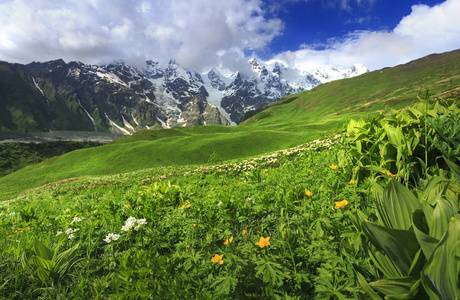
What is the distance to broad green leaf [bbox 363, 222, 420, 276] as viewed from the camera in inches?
60.6

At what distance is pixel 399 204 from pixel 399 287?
0.67 metres

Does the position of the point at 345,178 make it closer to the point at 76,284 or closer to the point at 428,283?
the point at 428,283

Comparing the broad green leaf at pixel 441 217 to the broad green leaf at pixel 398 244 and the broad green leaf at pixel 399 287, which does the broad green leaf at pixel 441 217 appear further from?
the broad green leaf at pixel 399 287

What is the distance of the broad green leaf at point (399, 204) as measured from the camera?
5.86 ft

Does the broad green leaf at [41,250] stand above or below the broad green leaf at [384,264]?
above

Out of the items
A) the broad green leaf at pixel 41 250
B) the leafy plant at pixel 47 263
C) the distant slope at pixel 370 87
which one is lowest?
the leafy plant at pixel 47 263

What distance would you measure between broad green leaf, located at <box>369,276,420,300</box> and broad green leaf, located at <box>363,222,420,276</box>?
0.46ft

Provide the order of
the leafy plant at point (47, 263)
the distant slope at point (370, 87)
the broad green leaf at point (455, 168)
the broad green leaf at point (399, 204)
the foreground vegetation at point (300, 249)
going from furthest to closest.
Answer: the distant slope at point (370, 87), the broad green leaf at point (455, 168), the leafy plant at point (47, 263), the broad green leaf at point (399, 204), the foreground vegetation at point (300, 249)

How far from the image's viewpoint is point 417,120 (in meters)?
3.63

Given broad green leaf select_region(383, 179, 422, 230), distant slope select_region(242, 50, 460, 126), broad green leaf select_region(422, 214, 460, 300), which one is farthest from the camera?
distant slope select_region(242, 50, 460, 126)

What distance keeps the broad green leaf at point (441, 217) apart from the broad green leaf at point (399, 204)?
9.0 inches

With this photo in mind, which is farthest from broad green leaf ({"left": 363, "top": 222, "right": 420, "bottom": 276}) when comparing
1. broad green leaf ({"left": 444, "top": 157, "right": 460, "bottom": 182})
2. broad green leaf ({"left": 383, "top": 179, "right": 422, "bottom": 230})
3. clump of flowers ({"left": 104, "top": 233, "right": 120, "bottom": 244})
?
clump of flowers ({"left": 104, "top": 233, "right": 120, "bottom": 244})

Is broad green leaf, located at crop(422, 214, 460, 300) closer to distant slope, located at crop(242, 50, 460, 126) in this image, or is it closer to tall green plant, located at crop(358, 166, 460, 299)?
tall green plant, located at crop(358, 166, 460, 299)

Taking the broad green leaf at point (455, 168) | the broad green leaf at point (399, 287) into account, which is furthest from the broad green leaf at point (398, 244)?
the broad green leaf at point (455, 168)
